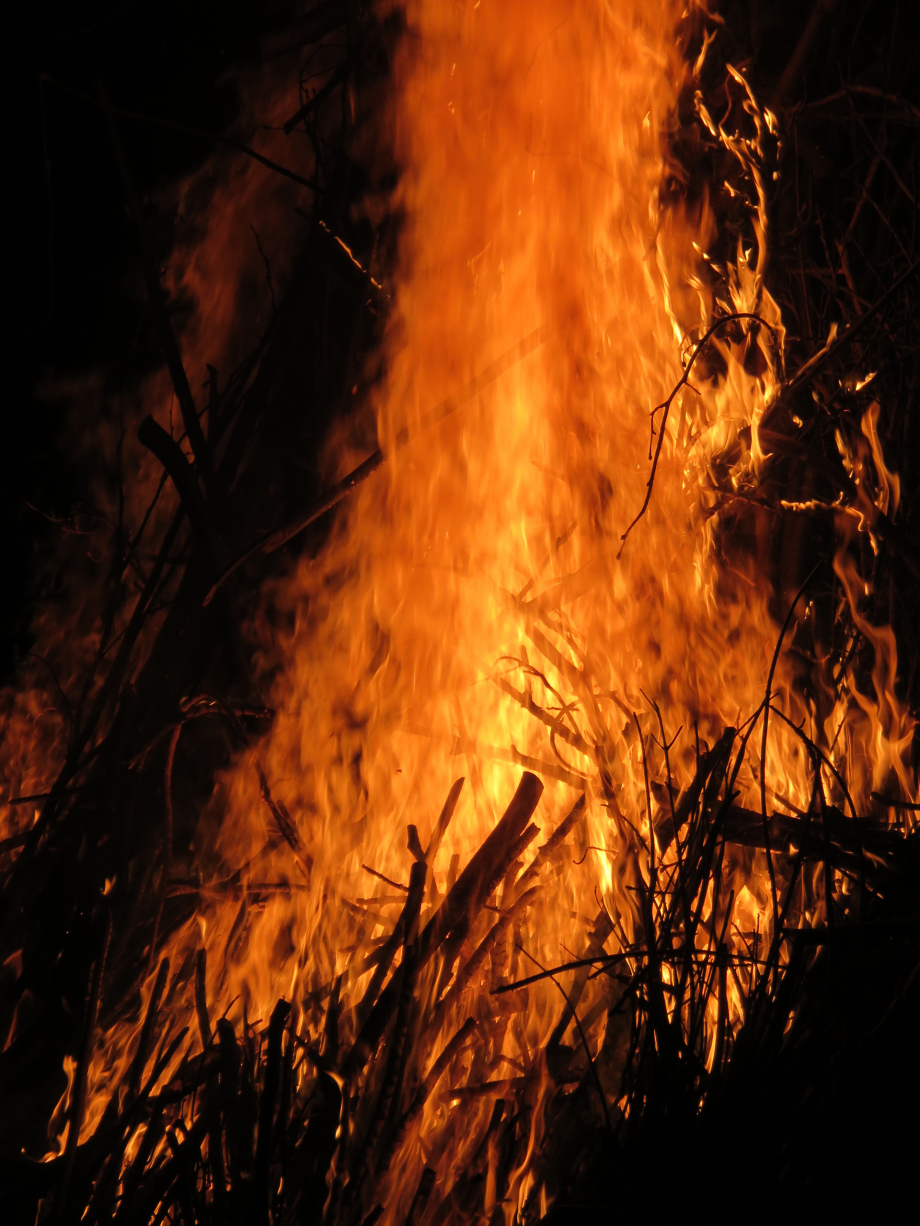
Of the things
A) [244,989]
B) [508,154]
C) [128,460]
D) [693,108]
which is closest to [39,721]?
[128,460]

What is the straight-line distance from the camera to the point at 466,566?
8.23ft

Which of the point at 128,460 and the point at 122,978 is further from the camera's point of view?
the point at 128,460

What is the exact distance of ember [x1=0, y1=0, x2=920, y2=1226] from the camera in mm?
2016

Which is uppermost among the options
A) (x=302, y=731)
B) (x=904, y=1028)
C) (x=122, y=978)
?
(x=302, y=731)

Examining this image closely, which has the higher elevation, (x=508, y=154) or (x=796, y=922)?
(x=508, y=154)

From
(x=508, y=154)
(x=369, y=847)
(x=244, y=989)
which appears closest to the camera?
(x=244, y=989)

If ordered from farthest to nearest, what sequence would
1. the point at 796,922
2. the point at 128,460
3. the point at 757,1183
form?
the point at 128,460 < the point at 796,922 < the point at 757,1183

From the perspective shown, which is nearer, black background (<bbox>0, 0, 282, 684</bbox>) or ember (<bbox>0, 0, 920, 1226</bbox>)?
ember (<bbox>0, 0, 920, 1226</bbox>)

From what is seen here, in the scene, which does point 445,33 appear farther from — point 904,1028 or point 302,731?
point 904,1028

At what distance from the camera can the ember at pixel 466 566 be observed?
2.02m

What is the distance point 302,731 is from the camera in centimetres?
256

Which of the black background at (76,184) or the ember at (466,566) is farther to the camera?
the black background at (76,184)

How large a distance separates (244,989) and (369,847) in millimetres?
473

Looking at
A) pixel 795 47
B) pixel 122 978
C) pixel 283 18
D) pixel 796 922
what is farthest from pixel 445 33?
pixel 122 978
